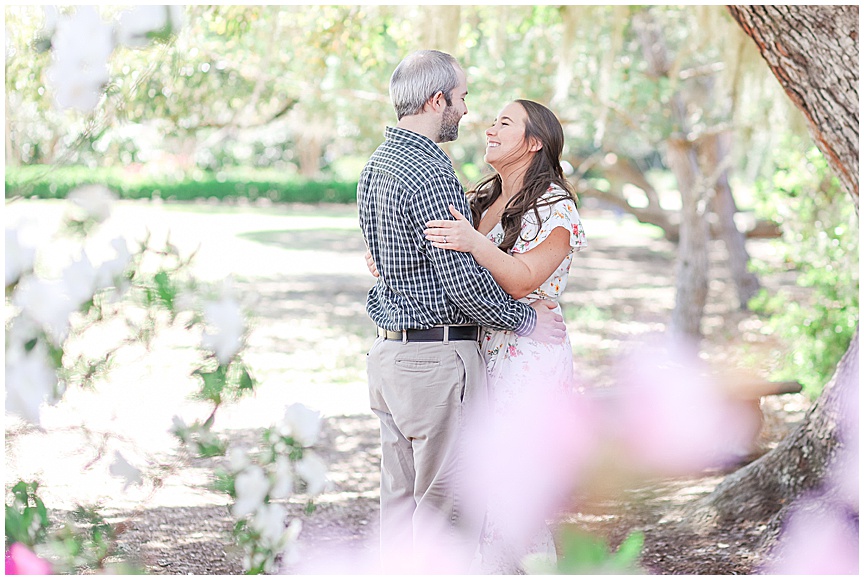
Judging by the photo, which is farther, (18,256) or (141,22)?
(141,22)

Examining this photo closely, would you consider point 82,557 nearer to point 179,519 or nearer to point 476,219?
point 476,219

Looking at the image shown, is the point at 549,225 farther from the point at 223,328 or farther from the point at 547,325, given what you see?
the point at 223,328

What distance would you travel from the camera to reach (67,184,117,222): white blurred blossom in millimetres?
1746

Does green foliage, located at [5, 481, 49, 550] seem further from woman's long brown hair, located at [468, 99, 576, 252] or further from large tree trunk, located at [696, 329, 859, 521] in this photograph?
large tree trunk, located at [696, 329, 859, 521]

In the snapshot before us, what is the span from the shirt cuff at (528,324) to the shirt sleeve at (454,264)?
13 centimetres

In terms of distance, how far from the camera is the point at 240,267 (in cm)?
1558

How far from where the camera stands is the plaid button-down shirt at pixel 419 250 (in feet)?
8.25

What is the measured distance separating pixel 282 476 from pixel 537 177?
1.33 meters

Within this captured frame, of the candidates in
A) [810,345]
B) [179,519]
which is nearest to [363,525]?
[179,519]

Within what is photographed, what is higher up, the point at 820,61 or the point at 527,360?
the point at 820,61

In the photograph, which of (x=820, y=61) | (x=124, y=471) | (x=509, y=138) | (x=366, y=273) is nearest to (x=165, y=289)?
(x=124, y=471)

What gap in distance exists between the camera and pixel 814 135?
3430 mm

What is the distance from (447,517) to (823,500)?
1.56 metres

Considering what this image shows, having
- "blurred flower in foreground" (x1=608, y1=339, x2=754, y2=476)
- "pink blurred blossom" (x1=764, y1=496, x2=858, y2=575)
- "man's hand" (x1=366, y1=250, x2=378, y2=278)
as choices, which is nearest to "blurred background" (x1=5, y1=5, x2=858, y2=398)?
"man's hand" (x1=366, y1=250, x2=378, y2=278)
